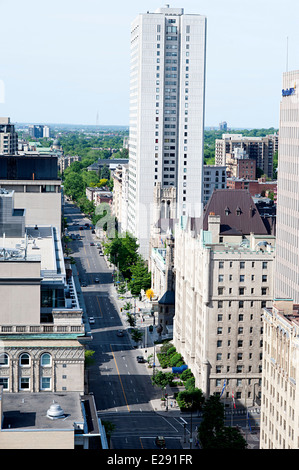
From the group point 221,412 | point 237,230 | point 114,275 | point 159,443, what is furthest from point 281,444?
point 114,275

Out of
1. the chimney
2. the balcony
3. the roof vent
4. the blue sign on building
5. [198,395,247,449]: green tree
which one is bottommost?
[198,395,247,449]: green tree

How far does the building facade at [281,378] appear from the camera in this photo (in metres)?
52.8

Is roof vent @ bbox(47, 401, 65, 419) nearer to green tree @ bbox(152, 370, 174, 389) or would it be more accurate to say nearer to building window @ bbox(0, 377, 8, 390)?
building window @ bbox(0, 377, 8, 390)

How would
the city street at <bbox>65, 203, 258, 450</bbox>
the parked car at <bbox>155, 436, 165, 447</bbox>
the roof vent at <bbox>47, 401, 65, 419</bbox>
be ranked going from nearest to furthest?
the roof vent at <bbox>47, 401, 65, 419</bbox>
the parked car at <bbox>155, 436, 165, 447</bbox>
the city street at <bbox>65, 203, 258, 450</bbox>

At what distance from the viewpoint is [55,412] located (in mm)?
37188

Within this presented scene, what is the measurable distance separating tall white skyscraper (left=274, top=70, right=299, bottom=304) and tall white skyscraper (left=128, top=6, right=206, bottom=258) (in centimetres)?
5810

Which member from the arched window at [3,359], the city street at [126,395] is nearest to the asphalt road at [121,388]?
the city street at [126,395]

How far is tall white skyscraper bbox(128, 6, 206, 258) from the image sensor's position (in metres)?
147

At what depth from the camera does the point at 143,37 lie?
486ft

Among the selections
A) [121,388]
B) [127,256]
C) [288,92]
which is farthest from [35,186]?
[127,256]

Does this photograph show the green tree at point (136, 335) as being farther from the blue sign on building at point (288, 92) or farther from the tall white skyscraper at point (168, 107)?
the tall white skyscraper at point (168, 107)

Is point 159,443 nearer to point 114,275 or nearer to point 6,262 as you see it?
point 6,262

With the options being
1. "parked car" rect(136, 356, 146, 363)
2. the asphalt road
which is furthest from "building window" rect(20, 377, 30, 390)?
"parked car" rect(136, 356, 146, 363)

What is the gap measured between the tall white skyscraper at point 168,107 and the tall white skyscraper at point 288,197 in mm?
58102
